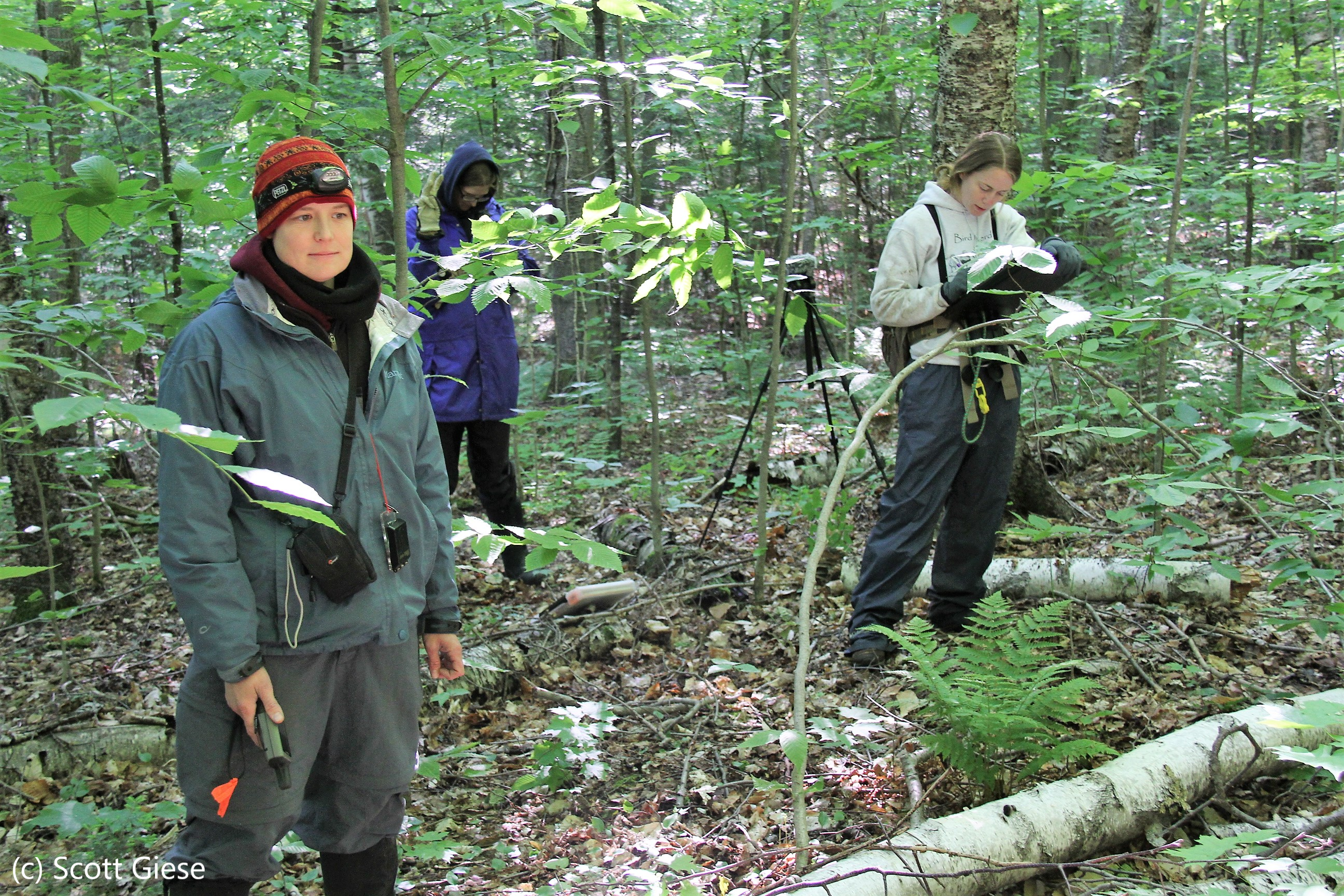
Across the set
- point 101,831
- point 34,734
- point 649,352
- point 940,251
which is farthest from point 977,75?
point 34,734

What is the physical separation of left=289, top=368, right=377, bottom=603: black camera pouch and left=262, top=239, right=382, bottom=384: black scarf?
23cm

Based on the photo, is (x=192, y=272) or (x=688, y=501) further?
(x=688, y=501)

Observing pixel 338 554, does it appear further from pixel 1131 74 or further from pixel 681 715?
pixel 1131 74

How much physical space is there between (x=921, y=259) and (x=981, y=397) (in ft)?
2.24

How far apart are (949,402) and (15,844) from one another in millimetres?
4039

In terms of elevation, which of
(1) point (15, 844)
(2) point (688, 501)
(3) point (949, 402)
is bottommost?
(1) point (15, 844)

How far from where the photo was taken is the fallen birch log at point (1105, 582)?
412 centimetres

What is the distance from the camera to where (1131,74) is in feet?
26.6

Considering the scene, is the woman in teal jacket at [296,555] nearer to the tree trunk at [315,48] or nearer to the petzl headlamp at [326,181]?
the petzl headlamp at [326,181]

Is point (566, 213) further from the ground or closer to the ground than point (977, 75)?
closer to the ground

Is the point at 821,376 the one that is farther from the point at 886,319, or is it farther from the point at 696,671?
the point at 696,671

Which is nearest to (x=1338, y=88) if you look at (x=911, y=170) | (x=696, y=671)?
(x=911, y=170)

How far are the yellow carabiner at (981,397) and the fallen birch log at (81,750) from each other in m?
3.83

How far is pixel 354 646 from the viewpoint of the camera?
212 centimetres
